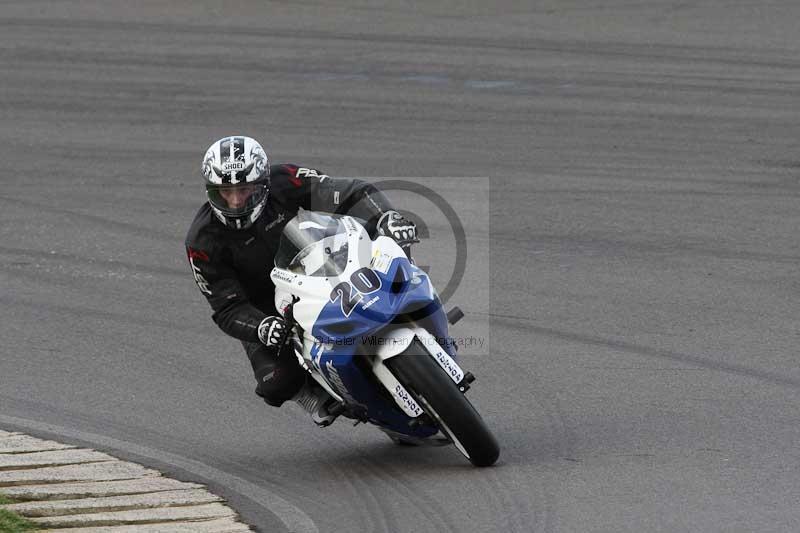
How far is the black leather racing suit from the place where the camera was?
745 centimetres

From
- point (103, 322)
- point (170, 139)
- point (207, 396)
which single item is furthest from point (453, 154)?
point (207, 396)

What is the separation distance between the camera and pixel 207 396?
8602 mm

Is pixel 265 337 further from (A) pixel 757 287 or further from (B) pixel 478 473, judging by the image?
(A) pixel 757 287

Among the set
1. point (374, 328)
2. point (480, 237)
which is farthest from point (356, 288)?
point (480, 237)

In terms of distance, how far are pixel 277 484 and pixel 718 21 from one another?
14.1 meters

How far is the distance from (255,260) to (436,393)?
141 centimetres

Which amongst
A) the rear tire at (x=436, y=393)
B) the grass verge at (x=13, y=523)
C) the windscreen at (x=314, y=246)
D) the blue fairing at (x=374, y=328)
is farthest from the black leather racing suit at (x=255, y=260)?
the grass verge at (x=13, y=523)

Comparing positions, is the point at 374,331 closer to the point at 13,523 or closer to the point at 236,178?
the point at 236,178

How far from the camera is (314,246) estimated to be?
23.0 feet

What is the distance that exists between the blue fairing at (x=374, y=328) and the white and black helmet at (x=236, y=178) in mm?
802

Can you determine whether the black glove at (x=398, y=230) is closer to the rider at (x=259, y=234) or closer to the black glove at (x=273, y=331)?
the rider at (x=259, y=234)

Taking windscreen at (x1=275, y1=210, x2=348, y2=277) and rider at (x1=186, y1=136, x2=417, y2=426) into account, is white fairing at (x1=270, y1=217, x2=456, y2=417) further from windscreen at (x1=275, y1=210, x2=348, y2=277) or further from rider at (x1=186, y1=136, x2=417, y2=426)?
rider at (x1=186, y1=136, x2=417, y2=426)

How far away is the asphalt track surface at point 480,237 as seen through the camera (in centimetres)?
701

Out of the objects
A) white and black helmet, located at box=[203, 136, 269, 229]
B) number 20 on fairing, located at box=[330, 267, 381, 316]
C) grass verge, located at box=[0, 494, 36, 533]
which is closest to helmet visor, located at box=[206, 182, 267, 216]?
white and black helmet, located at box=[203, 136, 269, 229]
